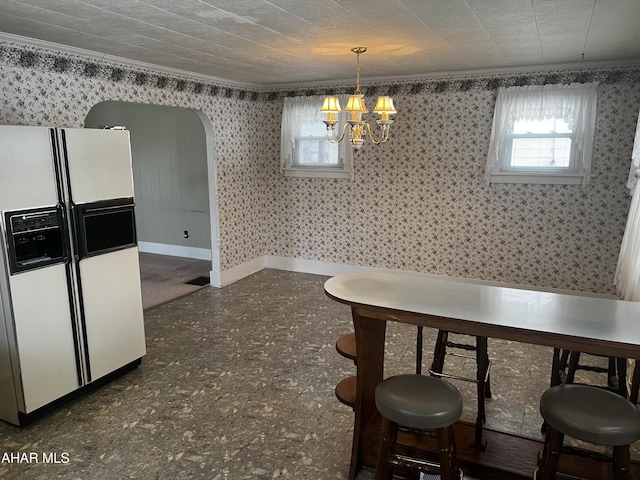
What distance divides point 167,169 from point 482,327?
6.17 metres

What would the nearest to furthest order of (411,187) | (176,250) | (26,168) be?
(26,168), (411,187), (176,250)

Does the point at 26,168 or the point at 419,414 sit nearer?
the point at 419,414

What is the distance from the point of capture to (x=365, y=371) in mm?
2260

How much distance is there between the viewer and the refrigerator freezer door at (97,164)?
2926 millimetres

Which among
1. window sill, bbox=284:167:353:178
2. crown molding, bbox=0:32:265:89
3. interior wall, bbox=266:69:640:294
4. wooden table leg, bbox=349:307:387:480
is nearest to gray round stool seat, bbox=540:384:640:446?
wooden table leg, bbox=349:307:387:480

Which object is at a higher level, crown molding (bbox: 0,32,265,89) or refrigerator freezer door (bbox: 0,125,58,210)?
crown molding (bbox: 0,32,265,89)

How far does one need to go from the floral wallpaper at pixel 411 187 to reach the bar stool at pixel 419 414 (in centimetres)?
327

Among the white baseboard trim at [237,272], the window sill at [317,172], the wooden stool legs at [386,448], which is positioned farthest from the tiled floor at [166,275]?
the wooden stool legs at [386,448]

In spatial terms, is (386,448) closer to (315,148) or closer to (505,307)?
(505,307)

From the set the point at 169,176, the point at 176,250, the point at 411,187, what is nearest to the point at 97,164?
the point at 411,187

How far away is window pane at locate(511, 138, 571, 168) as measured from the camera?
4.61 m

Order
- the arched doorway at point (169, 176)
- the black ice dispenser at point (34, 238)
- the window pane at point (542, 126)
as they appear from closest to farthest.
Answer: the black ice dispenser at point (34, 238) < the window pane at point (542, 126) < the arched doorway at point (169, 176)

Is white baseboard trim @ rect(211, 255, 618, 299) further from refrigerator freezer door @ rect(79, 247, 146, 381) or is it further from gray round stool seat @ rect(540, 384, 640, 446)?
gray round stool seat @ rect(540, 384, 640, 446)

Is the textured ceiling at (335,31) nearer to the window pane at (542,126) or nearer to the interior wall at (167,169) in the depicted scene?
the window pane at (542,126)
